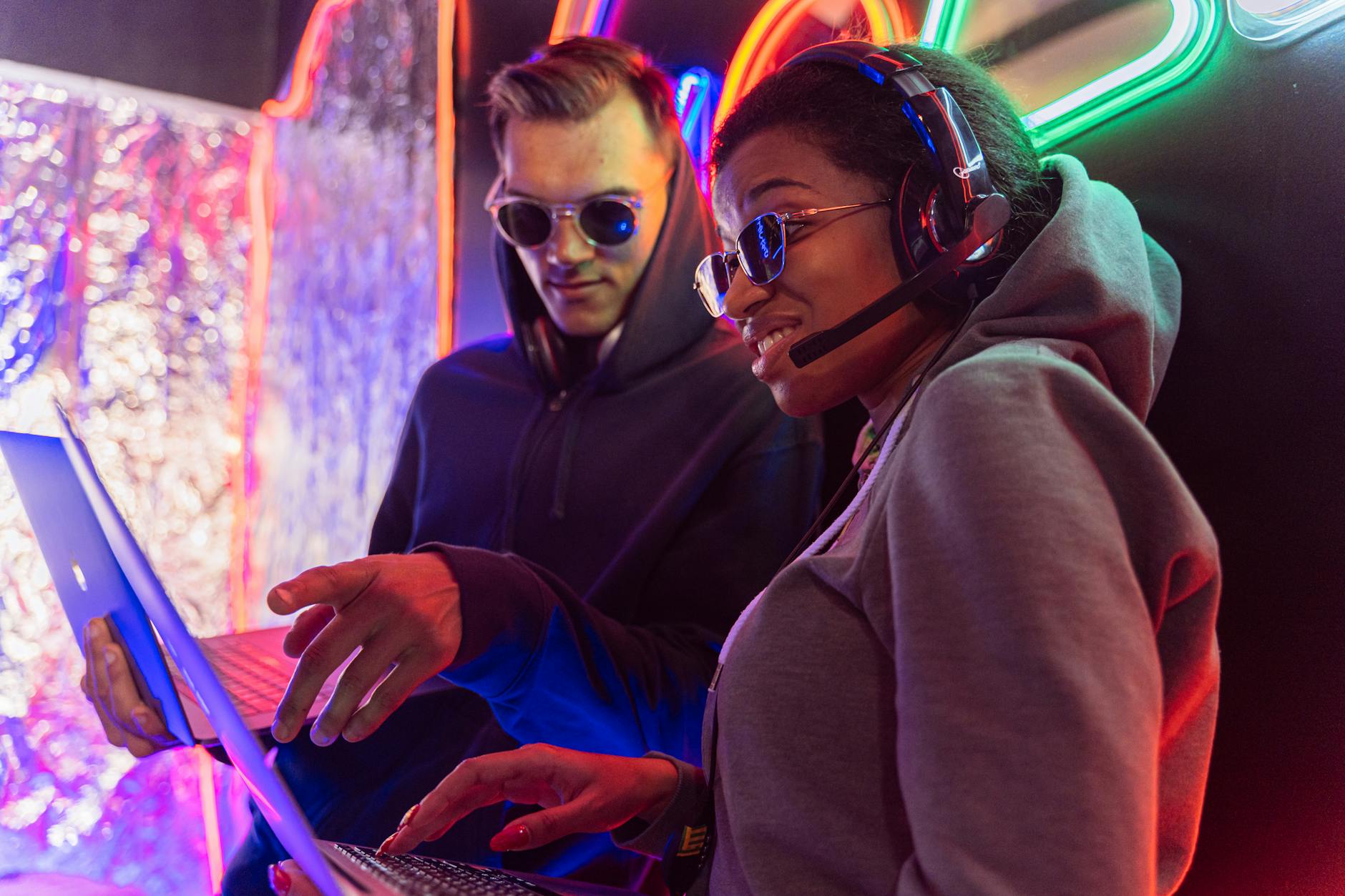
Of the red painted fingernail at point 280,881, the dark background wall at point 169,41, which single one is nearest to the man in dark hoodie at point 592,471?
the red painted fingernail at point 280,881

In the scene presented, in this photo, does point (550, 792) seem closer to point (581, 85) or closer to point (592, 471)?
point (592, 471)

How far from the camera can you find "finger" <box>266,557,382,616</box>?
900 mm

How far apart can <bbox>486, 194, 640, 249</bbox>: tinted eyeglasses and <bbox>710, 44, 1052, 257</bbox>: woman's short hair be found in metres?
0.67

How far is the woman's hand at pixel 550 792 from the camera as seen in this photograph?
101 cm

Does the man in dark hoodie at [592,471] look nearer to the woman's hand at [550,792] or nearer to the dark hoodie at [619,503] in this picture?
the dark hoodie at [619,503]

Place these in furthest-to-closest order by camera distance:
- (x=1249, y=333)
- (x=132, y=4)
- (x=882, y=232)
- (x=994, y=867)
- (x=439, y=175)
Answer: (x=132, y=4)
(x=439, y=175)
(x=1249, y=333)
(x=882, y=232)
(x=994, y=867)

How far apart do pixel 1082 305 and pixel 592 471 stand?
1079 mm

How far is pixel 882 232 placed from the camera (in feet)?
3.28

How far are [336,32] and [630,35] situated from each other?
1512 mm

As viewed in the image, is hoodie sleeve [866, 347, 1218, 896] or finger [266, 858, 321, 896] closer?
hoodie sleeve [866, 347, 1218, 896]

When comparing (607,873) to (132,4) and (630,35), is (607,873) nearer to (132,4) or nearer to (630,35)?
(630,35)

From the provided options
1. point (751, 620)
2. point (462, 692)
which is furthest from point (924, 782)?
point (462, 692)

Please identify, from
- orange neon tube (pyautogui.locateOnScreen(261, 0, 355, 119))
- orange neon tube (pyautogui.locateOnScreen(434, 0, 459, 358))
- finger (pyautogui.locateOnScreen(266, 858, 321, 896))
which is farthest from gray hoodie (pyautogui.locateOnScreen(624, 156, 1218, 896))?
orange neon tube (pyautogui.locateOnScreen(261, 0, 355, 119))

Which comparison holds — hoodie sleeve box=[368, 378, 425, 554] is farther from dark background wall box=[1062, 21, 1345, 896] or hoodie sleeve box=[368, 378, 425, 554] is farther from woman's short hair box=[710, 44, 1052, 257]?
dark background wall box=[1062, 21, 1345, 896]
